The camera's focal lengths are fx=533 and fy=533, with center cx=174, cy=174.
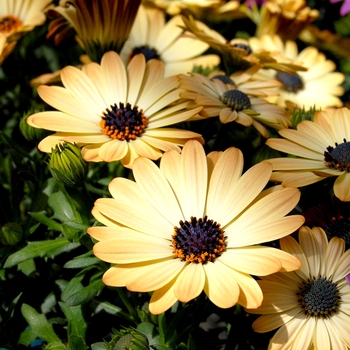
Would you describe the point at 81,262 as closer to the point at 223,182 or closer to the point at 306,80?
the point at 223,182

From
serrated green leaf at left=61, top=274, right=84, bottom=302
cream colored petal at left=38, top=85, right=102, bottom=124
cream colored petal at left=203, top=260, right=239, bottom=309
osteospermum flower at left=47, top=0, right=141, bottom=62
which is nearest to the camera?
cream colored petal at left=203, top=260, right=239, bottom=309

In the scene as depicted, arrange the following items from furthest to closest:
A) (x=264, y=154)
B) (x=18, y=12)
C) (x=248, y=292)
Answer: (x=18, y=12) < (x=264, y=154) < (x=248, y=292)

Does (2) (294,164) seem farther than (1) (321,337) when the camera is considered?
Yes

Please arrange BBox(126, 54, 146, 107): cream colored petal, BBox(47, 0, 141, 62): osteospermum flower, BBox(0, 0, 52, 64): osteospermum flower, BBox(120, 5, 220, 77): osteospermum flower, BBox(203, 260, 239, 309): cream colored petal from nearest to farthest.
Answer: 1. BBox(203, 260, 239, 309): cream colored petal
2. BBox(126, 54, 146, 107): cream colored petal
3. BBox(47, 0, 141, 62): osteospermum flower
4. BBox(0, 0, 52, 64): osteospermum flower
5. BBox(120, 5, 220, 77): osteospermum flower

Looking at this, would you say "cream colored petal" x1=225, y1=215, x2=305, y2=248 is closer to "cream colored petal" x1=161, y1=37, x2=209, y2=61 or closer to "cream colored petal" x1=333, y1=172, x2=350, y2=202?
"cream colored petal" x1=333, y1=172, x2=350, y2=202

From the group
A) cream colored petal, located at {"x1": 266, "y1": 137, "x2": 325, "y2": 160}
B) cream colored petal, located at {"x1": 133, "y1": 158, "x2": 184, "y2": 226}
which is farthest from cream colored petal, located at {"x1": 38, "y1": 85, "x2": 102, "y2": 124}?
cream colored petal, located at {"x1": 266, "y1": 137, "x2": 325, "y2": 160}

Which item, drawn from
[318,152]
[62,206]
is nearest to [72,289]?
[62,206]

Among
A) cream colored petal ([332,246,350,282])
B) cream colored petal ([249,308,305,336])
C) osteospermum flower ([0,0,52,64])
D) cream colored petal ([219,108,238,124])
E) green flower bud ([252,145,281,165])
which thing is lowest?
cream colored petal ([249,308,305,336])

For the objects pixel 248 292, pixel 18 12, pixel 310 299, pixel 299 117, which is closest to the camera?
pixel 248 292
